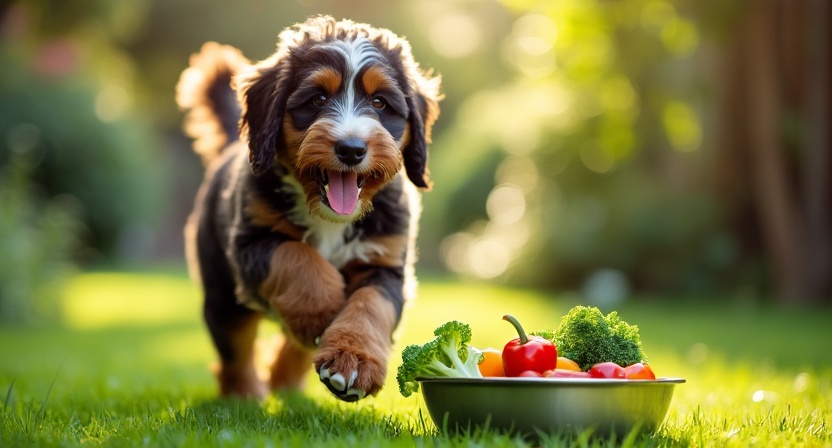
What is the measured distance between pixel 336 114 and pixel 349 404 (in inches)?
61.4

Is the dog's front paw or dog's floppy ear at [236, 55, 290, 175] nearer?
the dog's front paw

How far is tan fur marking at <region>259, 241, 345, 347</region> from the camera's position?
4.12m

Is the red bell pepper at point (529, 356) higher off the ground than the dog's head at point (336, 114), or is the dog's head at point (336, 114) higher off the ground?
the dog's head at point (336, 114)

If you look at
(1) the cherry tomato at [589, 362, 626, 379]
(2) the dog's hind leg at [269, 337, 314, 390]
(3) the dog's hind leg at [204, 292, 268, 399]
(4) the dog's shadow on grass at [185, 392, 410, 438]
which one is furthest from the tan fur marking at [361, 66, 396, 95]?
(2) the dog's hind leg at [269, 337, 314, 390]

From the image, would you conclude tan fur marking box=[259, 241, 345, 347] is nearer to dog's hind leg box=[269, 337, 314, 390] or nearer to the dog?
the dog

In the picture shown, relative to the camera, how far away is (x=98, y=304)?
50.4 ft

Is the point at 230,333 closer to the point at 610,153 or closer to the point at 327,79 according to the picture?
the point at 327,79

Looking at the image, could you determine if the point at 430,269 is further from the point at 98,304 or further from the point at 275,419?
the point at 275,419

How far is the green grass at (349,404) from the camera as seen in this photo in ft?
11.3

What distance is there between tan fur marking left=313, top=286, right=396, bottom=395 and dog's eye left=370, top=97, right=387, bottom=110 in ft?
2.79

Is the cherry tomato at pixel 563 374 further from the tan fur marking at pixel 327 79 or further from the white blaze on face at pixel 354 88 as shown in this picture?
the tan fur marking at pixel 327 79

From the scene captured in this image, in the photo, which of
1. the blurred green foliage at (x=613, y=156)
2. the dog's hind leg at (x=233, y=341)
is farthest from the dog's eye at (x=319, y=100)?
the blurred green foliage at (x=613, y=156)

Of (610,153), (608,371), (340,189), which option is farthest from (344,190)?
(610,153)

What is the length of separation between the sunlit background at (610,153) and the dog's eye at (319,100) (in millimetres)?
6115
